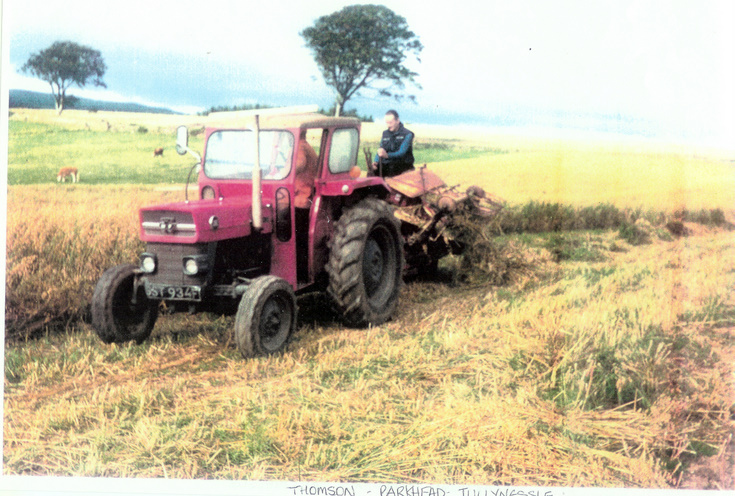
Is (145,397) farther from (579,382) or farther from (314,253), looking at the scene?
(579,382)

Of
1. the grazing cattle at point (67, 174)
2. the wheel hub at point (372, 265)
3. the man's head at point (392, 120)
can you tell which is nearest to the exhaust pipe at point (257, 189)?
the wheel hub at point (372, 265)

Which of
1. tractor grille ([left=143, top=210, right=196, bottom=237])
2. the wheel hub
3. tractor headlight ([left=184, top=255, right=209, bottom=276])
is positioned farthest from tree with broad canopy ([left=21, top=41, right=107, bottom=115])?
the wheel hub

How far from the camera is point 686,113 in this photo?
467 centimetres

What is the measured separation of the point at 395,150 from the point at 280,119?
2.11 metres

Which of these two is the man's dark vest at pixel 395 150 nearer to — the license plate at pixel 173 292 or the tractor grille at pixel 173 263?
the tractor grille at pixel 173 263

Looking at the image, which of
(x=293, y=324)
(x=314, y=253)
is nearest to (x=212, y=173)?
(x=314, y=253)

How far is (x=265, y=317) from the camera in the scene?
501cm

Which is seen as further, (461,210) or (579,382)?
(461,210)

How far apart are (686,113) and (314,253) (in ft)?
10.1

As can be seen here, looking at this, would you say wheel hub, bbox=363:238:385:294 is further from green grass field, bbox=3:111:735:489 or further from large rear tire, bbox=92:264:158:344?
large rear tire, bbox=92:264:158:344

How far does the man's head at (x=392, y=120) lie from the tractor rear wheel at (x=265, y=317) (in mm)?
2394

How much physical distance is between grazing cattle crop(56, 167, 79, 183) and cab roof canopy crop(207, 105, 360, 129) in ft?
4.51

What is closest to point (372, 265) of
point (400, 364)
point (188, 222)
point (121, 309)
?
point (400, 364)

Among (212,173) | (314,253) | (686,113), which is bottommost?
(314,253)
